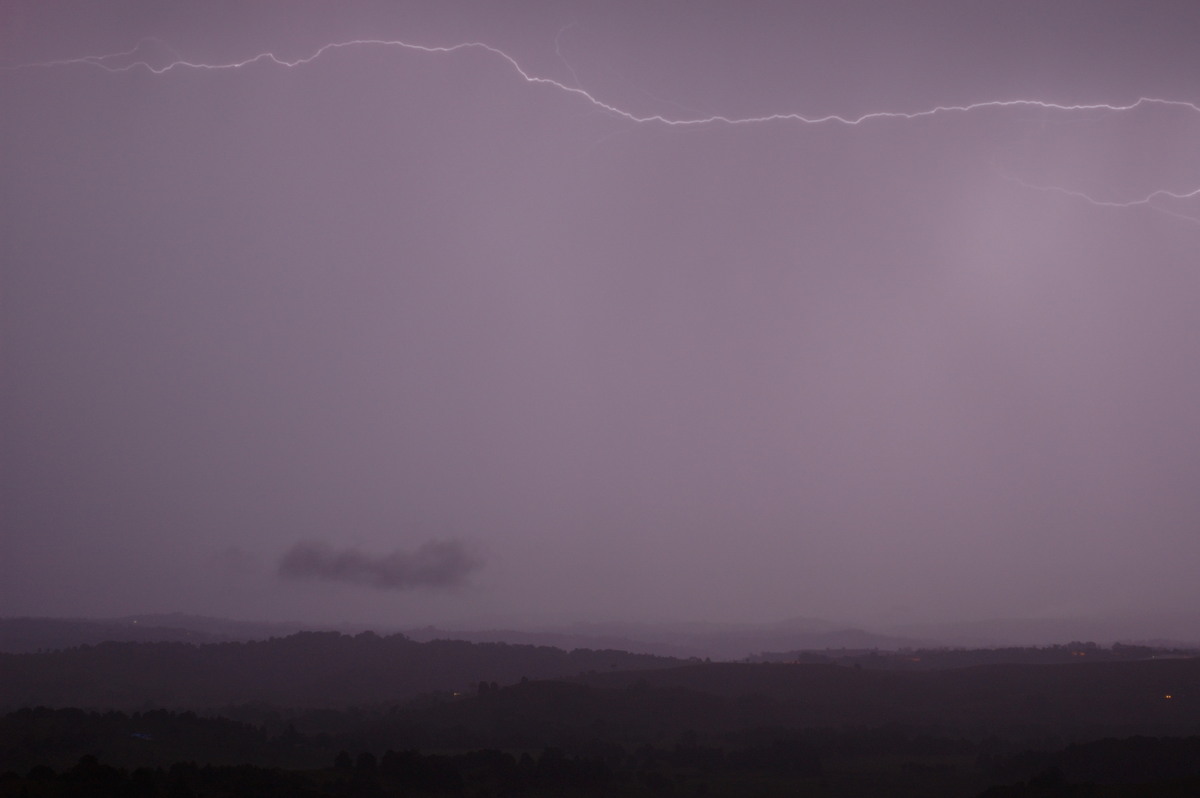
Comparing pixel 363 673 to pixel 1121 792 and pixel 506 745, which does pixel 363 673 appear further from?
pixel 1121 792

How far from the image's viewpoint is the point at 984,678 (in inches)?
3078

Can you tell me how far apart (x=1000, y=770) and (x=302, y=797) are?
33948 millimetres

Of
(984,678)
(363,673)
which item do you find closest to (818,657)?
(984,678)

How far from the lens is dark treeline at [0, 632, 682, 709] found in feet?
304

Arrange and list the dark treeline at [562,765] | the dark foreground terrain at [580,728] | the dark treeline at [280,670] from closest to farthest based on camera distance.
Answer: the dark treeline at [562,765]
the dark foreground terrain at [580,728]
the dark treeline at [280,670]

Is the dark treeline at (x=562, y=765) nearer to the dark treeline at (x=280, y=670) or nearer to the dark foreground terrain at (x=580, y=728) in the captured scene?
the dark foreground terrain at (x=580, y=728)

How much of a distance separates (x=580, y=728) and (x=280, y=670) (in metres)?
58.4

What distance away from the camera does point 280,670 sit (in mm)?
110938

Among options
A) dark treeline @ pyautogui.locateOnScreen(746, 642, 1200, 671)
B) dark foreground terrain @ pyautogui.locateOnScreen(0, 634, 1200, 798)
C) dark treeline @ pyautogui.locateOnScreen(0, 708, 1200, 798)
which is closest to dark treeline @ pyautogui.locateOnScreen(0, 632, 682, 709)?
dark foreground terrain @ pyautogui.locateOnScreen(0, 634, 1200, 798)

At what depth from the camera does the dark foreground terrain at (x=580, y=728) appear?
135ft

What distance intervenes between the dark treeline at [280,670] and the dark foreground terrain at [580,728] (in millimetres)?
415

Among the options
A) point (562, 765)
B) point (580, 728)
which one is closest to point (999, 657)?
point (580, 728)

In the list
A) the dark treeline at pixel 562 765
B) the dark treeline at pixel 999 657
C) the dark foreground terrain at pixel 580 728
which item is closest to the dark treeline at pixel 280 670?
the dark foreground terrain at pixel 580 728

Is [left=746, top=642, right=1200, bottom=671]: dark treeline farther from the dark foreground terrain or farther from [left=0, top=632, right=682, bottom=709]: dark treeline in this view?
[left=0, top=632, right=682, bottom=709]: dark treeline
